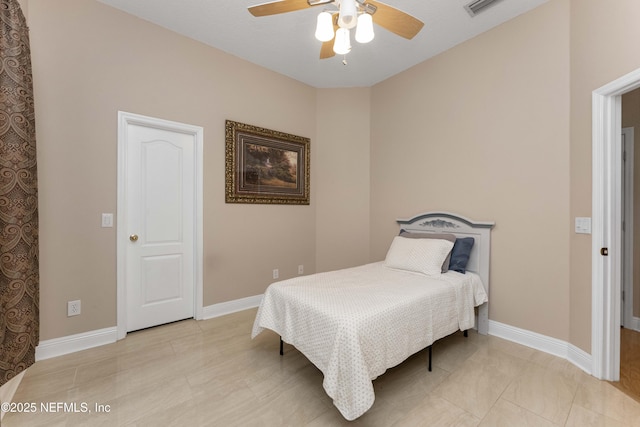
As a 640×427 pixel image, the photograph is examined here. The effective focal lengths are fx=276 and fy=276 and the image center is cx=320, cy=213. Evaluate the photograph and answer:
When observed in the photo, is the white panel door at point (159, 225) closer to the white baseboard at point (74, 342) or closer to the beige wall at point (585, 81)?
the white baseboard at point (74, 342)

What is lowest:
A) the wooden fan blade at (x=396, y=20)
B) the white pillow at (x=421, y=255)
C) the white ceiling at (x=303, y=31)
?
the white pillow at (x=421, y=255)

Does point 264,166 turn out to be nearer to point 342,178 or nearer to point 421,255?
point 342,178

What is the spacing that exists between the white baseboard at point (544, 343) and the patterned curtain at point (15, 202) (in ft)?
12.1

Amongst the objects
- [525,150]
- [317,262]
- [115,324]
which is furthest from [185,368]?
[525,150]

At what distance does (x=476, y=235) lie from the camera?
9.05ft

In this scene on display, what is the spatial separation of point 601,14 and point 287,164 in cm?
309

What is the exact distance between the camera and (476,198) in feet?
9.25

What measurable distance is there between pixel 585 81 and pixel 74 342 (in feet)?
14.9

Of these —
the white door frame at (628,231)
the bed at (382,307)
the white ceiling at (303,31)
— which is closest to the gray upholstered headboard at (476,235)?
the bed at (382,307)

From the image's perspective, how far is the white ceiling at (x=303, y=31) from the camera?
8.00 feet

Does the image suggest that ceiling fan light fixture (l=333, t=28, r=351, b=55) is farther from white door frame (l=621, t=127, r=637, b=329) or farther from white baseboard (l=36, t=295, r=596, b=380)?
white door frame (l=621, t=127, r=637, b=329)

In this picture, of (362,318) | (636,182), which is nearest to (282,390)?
(362,318)

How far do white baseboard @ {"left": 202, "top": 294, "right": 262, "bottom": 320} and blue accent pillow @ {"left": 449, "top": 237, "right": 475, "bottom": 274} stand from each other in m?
2.29

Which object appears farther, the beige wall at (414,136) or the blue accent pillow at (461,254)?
the blue accent pillow at (461,254)
